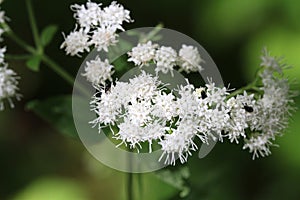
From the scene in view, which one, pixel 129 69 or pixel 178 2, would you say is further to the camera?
pixel 178 2

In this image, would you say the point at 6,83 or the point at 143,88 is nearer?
the point at 143,88

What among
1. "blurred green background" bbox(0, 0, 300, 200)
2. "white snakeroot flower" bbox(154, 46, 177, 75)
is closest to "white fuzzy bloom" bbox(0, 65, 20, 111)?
"white snakeroot flower" bbox(154, 46, 177, 75)

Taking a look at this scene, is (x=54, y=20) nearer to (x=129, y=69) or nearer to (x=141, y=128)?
(x=129, y=69)

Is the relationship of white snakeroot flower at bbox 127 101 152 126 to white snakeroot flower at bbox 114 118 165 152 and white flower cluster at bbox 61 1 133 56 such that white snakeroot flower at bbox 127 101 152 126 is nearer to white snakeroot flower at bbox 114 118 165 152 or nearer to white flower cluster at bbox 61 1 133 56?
white snakeroot flower at bbox 114 118 165 152

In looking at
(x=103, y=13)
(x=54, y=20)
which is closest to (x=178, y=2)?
(x=54, y=20)

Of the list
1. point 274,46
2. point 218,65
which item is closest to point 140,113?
point 218,65

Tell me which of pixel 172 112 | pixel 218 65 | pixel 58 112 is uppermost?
pixel 218 65

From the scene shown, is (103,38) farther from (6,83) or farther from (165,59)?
(6,83)

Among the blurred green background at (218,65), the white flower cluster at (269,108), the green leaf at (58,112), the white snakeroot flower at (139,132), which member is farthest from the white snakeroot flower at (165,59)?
the blurred green background at (218,65)
